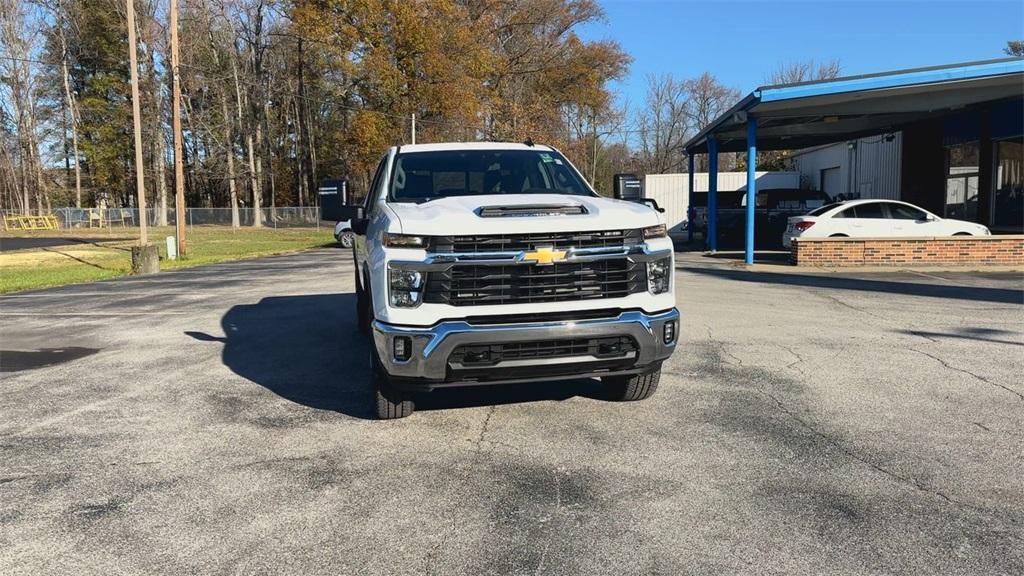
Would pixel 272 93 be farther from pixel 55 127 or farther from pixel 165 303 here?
pixel 165 303

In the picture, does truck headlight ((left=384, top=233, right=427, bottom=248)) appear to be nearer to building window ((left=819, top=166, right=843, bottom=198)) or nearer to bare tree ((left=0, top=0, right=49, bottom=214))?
building window ((left=819, top=166, right=843, bottom=198))

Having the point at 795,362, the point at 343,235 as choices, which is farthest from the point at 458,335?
the point at 343,235

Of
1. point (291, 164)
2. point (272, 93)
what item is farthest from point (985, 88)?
point (291, 164)

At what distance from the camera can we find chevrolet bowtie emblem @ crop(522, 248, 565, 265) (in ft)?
14.6

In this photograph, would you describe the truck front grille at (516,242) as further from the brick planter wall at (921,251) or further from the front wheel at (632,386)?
the brick planter wall at (921,251)

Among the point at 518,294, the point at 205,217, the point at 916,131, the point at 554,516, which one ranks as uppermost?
the point at 916,131

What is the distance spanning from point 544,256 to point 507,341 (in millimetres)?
564

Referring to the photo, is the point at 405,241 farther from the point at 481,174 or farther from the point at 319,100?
the point at 319,100

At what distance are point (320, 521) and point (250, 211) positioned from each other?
5035 cm

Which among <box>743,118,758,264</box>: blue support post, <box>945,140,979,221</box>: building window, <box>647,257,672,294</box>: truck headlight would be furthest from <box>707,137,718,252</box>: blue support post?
<box>647,257,672,294</box>: truck headlight

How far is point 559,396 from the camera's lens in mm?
5809

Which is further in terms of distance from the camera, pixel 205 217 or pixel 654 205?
pixel 205 217

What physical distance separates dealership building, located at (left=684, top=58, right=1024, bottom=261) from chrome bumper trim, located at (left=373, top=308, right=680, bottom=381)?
13.0 m

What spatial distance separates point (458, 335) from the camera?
172 inches
